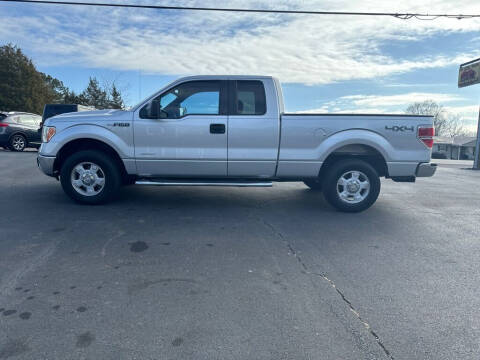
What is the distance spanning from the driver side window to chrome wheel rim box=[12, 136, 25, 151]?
12.2 m

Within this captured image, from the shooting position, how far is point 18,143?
46.8 ft

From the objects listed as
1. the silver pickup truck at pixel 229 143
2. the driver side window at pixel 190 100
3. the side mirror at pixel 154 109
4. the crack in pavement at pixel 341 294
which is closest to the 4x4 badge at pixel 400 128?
the silver pickup truck at pixel 229 143

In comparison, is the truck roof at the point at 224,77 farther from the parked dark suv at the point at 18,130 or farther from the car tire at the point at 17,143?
the car tire at the point at 17,143

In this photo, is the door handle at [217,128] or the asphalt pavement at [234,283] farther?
the door handle at [217,128]

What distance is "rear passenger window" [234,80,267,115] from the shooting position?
17.1 ft

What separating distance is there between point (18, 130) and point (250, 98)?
13278 millimetres

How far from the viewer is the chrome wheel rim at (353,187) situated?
534cm

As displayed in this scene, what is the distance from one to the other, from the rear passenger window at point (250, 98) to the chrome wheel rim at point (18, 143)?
1316 centimetres

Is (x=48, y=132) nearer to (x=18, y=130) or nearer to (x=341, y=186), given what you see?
(x=341, y=186)

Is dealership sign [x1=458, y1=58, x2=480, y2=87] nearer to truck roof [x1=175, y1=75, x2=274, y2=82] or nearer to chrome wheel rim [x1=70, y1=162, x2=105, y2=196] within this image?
truck roof [x1=175, y1=75, x2=274, y2=82]

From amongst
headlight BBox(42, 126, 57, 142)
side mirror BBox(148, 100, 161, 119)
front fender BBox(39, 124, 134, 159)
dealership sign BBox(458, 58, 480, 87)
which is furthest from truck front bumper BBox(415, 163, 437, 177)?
dealership sign BBox(458, 58, 480, 87)

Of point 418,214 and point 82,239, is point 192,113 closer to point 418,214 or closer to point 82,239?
point 82,239

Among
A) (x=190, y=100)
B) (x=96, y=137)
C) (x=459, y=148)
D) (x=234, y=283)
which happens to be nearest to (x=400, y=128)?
(x=190, y=100)

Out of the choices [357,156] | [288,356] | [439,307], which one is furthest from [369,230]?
[288,356]
